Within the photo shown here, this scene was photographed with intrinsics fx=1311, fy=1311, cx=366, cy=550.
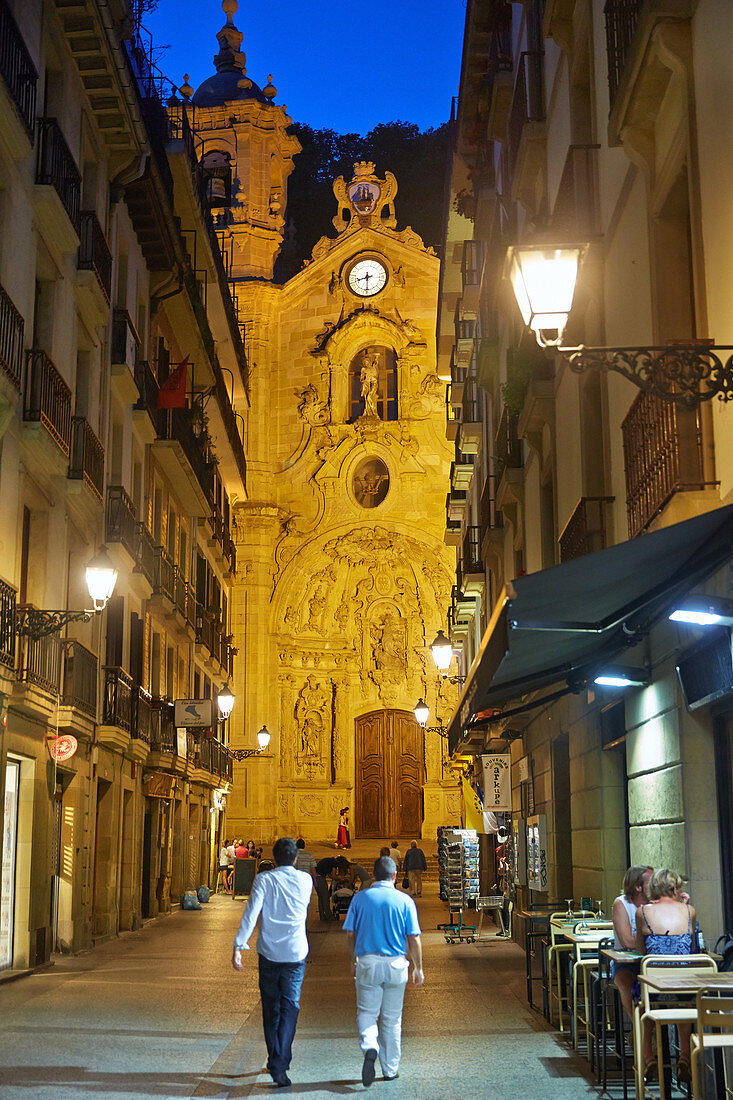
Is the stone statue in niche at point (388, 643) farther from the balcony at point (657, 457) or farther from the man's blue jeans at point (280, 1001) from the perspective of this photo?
the man's blue jeans at point (280, 1001)

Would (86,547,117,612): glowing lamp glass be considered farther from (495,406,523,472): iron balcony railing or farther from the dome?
the dome

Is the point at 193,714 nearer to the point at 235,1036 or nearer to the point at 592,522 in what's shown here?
the point at 235,1036

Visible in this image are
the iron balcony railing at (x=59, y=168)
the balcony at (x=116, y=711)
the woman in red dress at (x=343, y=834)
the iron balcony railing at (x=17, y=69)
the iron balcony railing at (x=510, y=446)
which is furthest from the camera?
the woman in red dress at (x=343, y=834)

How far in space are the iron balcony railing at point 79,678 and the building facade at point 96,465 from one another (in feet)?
0.17

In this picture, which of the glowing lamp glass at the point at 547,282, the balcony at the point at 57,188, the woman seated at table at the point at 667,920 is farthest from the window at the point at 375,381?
the glowing lamp glass at the point at 547,282

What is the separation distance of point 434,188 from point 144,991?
169 feet

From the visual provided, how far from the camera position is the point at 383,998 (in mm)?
8766

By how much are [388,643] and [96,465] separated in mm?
24082

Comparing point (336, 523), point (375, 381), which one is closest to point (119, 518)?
point (336, 523)

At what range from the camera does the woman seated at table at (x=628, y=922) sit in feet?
26.8

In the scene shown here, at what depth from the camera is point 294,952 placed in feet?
27.8

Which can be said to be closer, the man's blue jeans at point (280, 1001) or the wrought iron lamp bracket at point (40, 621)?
the man's blue jeans at point (280, 1001)

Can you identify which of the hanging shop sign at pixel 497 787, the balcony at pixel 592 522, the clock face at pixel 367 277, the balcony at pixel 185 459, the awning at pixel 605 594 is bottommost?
the hanging shop sign at pixel 497 787

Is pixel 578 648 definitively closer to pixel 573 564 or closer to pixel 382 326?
pixel 573 564
